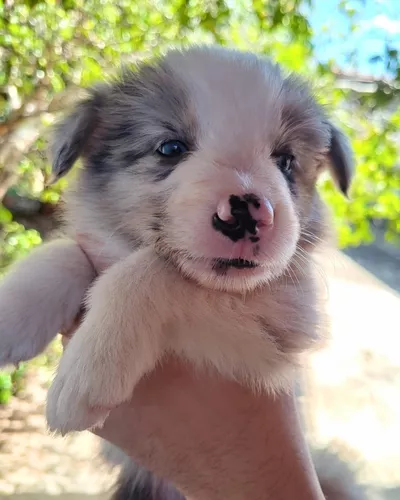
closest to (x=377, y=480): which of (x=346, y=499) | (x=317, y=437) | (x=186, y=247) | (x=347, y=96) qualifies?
(x=317, y=437)

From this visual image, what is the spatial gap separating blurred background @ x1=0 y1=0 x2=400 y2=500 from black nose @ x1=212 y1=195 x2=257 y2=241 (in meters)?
1.57

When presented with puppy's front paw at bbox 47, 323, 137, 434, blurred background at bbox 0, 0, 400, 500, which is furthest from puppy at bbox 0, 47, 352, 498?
blurred background at bbox 0, 0, 400, 500

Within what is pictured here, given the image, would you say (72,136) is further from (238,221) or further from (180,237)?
(238,221)

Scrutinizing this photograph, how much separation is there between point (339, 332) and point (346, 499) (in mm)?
2172

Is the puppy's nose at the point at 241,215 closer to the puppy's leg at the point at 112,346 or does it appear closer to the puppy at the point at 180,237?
the puppy at the point at 180,237

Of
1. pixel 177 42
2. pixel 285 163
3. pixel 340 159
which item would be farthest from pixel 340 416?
pixel 177 42

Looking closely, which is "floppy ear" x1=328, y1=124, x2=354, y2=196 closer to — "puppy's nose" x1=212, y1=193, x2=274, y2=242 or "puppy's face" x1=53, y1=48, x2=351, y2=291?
"puppy's face" x1=53, y1=48, x2=351, y2=291

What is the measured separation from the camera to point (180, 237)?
4.19 feet

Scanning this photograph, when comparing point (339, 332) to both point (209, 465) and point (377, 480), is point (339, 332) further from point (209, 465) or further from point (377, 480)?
point (209, 465)

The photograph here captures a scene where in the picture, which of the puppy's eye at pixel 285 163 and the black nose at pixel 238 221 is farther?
the puppy's eye at pixel 285 163

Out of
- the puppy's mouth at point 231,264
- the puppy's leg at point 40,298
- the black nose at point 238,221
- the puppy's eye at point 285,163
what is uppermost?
the puppy's eye at point 285,163

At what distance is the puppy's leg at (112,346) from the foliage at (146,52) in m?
1.63

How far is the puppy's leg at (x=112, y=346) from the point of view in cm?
115

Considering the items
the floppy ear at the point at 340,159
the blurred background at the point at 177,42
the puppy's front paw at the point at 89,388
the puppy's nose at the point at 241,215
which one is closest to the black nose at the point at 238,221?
the puppy's nose at the point at 241,215
